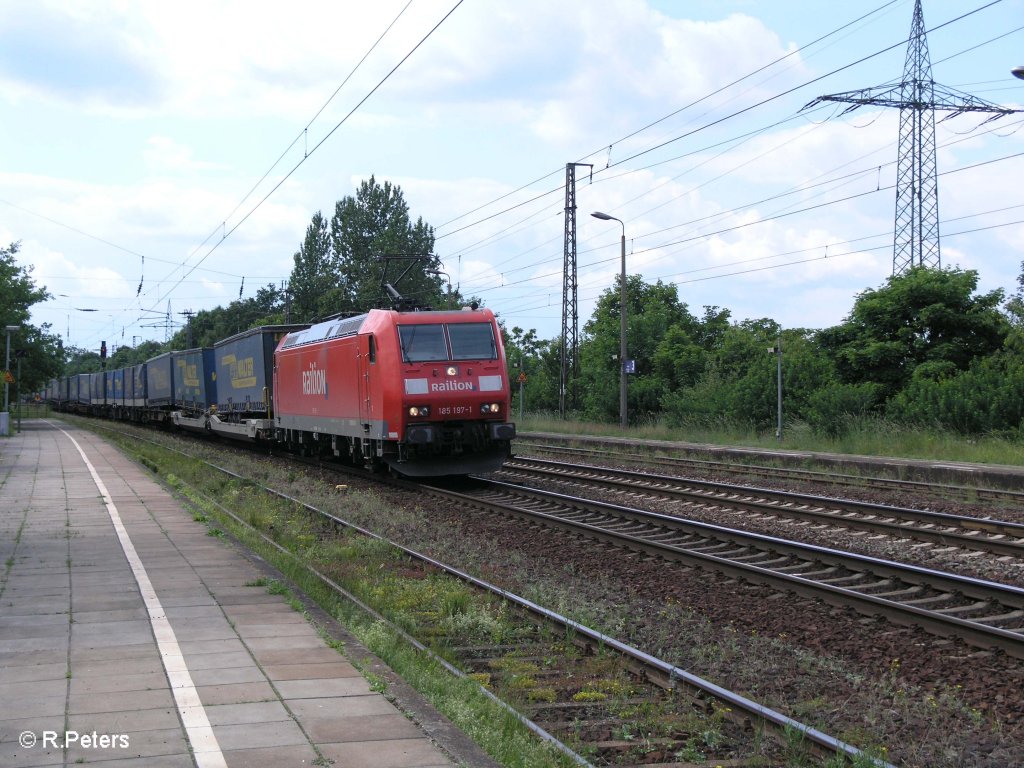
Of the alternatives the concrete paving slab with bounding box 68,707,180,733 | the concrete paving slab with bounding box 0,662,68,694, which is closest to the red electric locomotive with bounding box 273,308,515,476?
the concrete paving slab with bounding box 0,662,68,694

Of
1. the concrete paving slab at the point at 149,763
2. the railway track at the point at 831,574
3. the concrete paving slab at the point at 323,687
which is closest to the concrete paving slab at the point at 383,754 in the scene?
the concrete paving slab at the point at 149,763

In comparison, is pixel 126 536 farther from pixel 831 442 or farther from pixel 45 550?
pixel 831 442

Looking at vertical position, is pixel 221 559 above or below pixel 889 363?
below

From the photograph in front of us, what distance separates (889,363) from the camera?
28109 millimetres

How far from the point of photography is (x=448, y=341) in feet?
57.4

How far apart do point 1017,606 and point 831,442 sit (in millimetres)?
17505

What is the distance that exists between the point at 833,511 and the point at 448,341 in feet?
22.8

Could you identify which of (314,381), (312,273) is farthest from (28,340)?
(314,381)

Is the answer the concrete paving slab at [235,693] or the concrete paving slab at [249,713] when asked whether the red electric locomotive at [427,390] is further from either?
the concrete paving slab at [249,713]

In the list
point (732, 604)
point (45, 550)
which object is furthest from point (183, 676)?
point (45, 550)

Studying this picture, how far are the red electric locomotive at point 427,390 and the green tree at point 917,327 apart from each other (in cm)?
1442

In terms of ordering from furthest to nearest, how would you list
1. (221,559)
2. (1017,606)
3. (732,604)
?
(221,559), (732,604), (1017,606)

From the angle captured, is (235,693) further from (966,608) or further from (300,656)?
(966,608)

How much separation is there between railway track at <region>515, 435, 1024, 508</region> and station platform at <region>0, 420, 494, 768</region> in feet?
35.9
